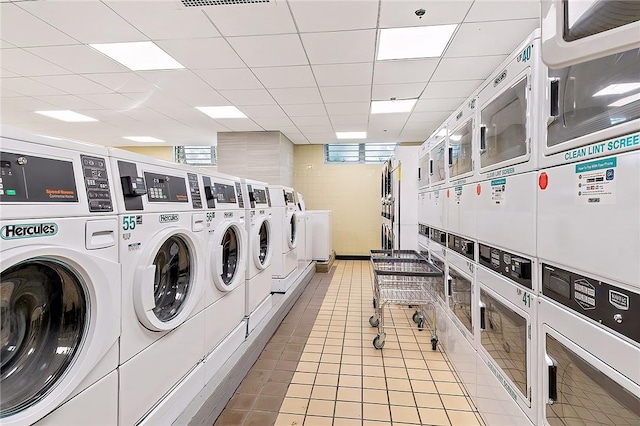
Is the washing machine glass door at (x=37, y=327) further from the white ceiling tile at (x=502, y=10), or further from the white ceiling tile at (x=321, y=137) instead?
the white ceiling tile at (x=321, y=137)

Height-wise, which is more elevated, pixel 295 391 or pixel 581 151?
pixel 581 151

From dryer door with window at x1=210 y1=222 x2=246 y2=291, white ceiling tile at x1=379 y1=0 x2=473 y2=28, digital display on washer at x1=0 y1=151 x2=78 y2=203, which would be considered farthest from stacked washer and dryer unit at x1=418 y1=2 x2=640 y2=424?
dryer door with window at x1=210 y1=222 x2=246 y2=291

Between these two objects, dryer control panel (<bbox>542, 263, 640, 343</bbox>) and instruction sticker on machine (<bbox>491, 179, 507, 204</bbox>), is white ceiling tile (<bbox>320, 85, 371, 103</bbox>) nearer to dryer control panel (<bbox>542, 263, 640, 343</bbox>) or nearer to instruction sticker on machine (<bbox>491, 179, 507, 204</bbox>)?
instruction sticker on machine (<bbox>491, 179, 507, 204</bbox>)

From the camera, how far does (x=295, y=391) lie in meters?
2.19

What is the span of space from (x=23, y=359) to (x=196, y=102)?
436cm

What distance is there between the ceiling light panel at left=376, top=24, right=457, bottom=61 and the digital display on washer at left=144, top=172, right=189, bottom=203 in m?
2.30

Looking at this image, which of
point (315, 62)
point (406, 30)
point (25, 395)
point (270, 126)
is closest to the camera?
point (25, 395)

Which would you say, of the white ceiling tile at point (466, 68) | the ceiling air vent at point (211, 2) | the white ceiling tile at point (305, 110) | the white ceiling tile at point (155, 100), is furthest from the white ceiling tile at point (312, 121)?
the ceiling air vent at point (211, 2)

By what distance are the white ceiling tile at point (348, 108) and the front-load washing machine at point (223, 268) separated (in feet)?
8.97

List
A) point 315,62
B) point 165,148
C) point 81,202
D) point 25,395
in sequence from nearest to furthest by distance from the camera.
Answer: point 25,395 → point 81,202 → point 315,62 → point 165,148

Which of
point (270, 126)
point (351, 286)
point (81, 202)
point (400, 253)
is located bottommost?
point (351, 286)

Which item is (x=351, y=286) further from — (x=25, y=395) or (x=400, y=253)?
(x=25, y=395)

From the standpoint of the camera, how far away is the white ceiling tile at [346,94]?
411 centimetres

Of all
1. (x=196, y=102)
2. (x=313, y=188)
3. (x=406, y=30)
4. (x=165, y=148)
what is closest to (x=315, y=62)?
(x=406, y=30)
